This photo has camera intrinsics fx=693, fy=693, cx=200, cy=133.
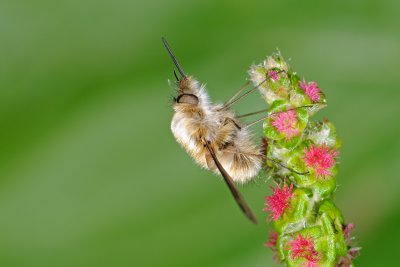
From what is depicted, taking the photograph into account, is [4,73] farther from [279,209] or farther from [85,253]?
[279,209]

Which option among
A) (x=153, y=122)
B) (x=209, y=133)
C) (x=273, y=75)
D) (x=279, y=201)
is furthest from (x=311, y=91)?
(x=153, y=122)

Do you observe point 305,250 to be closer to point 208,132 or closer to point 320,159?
point 320,159

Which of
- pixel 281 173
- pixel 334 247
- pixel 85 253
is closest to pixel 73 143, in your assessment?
pixel 85 253

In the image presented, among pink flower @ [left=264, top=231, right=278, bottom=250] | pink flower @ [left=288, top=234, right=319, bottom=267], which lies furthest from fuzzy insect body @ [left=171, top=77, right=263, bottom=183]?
pink flower @ [left=288, top=234, right=319, bottom=267]

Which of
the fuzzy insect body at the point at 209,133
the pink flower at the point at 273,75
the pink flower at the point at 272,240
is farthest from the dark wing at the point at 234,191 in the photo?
the pink flower at the point at 273,75

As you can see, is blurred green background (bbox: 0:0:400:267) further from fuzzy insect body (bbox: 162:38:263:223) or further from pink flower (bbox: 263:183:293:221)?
pink flower (bbox: 263:183:293:221)

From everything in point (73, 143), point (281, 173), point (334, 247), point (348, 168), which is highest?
point (73, 143)
